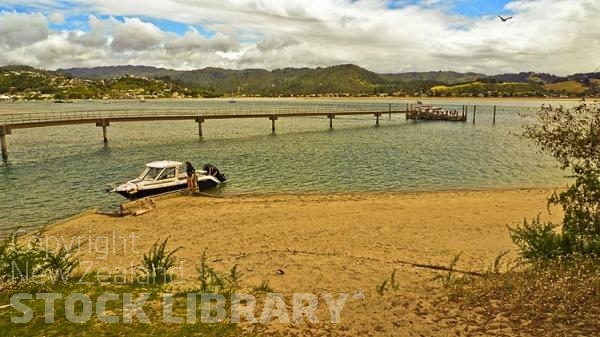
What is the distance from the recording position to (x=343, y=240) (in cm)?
1716

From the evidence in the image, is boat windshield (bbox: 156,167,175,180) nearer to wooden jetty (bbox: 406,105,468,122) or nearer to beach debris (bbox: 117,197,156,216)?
beach debris (bbox: 117,197,156,216)

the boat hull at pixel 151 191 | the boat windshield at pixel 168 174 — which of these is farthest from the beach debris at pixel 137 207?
the boat windshield at pixel 168 174

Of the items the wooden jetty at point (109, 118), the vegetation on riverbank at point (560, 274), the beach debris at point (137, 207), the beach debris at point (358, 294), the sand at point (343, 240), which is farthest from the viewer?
the wooden jetty at point (109, 118)

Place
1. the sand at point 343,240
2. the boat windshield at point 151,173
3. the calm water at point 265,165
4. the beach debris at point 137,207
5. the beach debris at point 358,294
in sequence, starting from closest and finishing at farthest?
the sand at point 343,240
the beach debris at point 358,294
the beach debris at point 137,207
the boat windshield at point 151,173
the calm water at point 265,165

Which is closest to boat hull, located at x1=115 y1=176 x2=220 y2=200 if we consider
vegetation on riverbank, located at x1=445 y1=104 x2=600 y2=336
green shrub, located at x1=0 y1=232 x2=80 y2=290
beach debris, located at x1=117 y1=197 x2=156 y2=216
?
beach debris, located at x1=117 y1=197 x2=156 y2=216

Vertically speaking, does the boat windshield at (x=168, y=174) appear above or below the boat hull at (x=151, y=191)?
above

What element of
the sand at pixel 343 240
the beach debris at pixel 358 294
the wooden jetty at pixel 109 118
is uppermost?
the wooden jetty at pixel 109 118

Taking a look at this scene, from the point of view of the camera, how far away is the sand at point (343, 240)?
8.55 metres

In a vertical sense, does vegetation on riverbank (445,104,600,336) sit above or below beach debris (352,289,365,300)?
above

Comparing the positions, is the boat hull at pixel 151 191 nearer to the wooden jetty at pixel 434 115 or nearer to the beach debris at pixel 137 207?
the beach debris at pixel 137 207

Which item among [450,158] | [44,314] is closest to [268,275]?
[44,314]

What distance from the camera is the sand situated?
8.55 metres

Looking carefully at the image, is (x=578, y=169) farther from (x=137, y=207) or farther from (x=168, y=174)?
(x=168, y=174)

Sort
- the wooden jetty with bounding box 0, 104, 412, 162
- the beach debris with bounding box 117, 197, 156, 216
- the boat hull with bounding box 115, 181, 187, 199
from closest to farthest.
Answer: the beach debris with bounding box 117, 197, 156, 216
the boat hull with bounding box 115, 181, 187, 199
the wooden jetty with bounding box 0, 104, 412, 162
